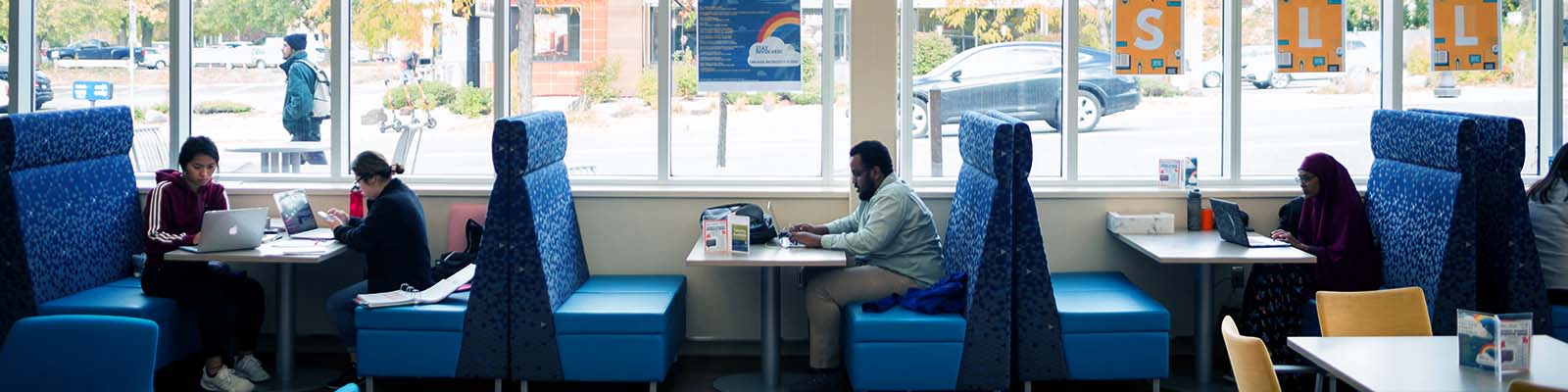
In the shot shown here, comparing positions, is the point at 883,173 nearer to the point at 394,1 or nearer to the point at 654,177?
the point at 654,177

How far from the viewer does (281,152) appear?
8023mm

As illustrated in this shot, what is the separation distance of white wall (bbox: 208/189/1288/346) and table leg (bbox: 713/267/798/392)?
695 mm

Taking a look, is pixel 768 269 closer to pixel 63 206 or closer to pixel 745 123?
pixel 745 123

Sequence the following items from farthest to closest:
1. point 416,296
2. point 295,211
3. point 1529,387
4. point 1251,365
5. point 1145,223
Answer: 1. point 1145,223
2. point 295,211
3. point 416,296
4. point 1251,365
5. point 1529,387

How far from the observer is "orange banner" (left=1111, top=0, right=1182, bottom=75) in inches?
308

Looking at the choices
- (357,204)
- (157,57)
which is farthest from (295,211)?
(157,57)

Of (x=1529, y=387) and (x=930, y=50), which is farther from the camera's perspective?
(x=930, y=50)

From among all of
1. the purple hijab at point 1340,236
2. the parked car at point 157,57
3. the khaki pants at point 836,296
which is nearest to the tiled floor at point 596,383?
the khaki pants at point 836,296

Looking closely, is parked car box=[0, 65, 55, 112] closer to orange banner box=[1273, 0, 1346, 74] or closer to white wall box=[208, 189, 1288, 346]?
white wall box=[208, 189, 1288, 346]

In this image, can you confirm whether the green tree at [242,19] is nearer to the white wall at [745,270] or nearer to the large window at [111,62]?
the large window at [111,62]

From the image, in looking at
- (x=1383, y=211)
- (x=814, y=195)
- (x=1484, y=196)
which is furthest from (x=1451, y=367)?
(x=814, y=195)

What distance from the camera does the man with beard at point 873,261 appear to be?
22.1 feet

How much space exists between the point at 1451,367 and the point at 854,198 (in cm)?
350

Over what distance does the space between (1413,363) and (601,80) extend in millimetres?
4619
